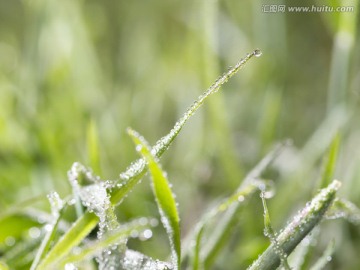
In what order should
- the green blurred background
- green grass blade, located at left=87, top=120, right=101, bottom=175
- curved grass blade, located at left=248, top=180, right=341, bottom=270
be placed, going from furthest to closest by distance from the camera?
the green blurred background, green grass blade, located at left=87, top=120, right=101, bottom=175, curved grass blade, located at left=248, top=180, right=341, bottom=270

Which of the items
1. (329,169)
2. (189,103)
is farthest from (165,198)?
(189,103)

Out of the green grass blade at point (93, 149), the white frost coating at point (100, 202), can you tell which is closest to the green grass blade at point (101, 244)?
the white frost coating at point (100, 202)

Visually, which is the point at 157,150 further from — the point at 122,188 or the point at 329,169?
the point at 329,169

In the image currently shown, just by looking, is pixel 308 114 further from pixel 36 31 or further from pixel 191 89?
pixel 36 31

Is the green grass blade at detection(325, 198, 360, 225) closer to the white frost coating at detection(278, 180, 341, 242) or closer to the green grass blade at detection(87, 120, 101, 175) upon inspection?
the white frost coating at detection(278, 180, 341, 242)

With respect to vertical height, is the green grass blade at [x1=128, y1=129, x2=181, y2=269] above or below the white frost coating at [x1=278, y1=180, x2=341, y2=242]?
above

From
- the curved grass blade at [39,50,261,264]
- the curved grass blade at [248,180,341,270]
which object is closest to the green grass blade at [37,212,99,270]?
the curved grass blade at [39,50,261,264]

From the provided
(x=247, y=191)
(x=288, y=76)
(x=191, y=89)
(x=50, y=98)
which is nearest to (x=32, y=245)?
(x=247, y=191)
